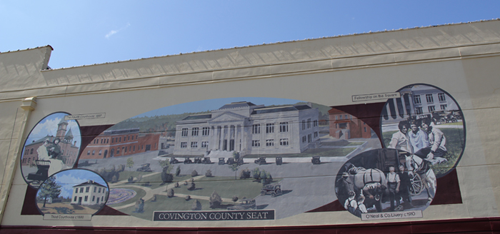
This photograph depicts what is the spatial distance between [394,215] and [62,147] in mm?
10450

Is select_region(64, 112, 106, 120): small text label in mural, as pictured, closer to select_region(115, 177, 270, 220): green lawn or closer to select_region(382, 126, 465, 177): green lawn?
select_region(115, 177, 270, 220): green lawn

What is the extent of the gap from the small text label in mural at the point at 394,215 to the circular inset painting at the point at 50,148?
9165 mm

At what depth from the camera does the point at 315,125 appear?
896cm

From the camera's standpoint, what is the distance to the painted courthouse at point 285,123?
26.0ft

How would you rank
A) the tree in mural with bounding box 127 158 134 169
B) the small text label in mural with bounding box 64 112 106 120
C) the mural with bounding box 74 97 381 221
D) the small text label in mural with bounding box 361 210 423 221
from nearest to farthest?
the small text label in mural with bounding box 361 210 423 221
the mural with bounding box 74 97 381 221
the tree in mural with bounding box 127 158 134 169
the small text label in mural with bounding box 64 112 106 120

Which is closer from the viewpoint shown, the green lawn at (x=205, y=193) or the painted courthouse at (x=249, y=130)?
the green lawn at (x=205, y=193)

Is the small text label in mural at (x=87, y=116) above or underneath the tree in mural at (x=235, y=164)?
above

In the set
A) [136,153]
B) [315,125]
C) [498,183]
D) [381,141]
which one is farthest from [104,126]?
Answer: [498,183]

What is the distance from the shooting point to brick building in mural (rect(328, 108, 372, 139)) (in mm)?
8617

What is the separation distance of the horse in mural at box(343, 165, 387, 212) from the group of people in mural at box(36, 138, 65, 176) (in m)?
9.04

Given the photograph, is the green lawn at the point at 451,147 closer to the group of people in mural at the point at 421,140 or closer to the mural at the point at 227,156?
the group of people in mural at the point at 421,140

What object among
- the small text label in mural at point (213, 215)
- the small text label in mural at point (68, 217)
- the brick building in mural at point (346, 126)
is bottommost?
the small text label in mural at point (68, 217)

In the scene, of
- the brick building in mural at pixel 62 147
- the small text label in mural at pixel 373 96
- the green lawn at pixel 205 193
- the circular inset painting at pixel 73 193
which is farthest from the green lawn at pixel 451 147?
the brick building in mural at pixel 62 147

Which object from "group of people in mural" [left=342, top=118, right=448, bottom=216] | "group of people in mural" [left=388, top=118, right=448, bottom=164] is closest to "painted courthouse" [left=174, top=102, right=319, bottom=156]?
"group of people in mural" [left=342, top=118, right=448, bottom=216]
